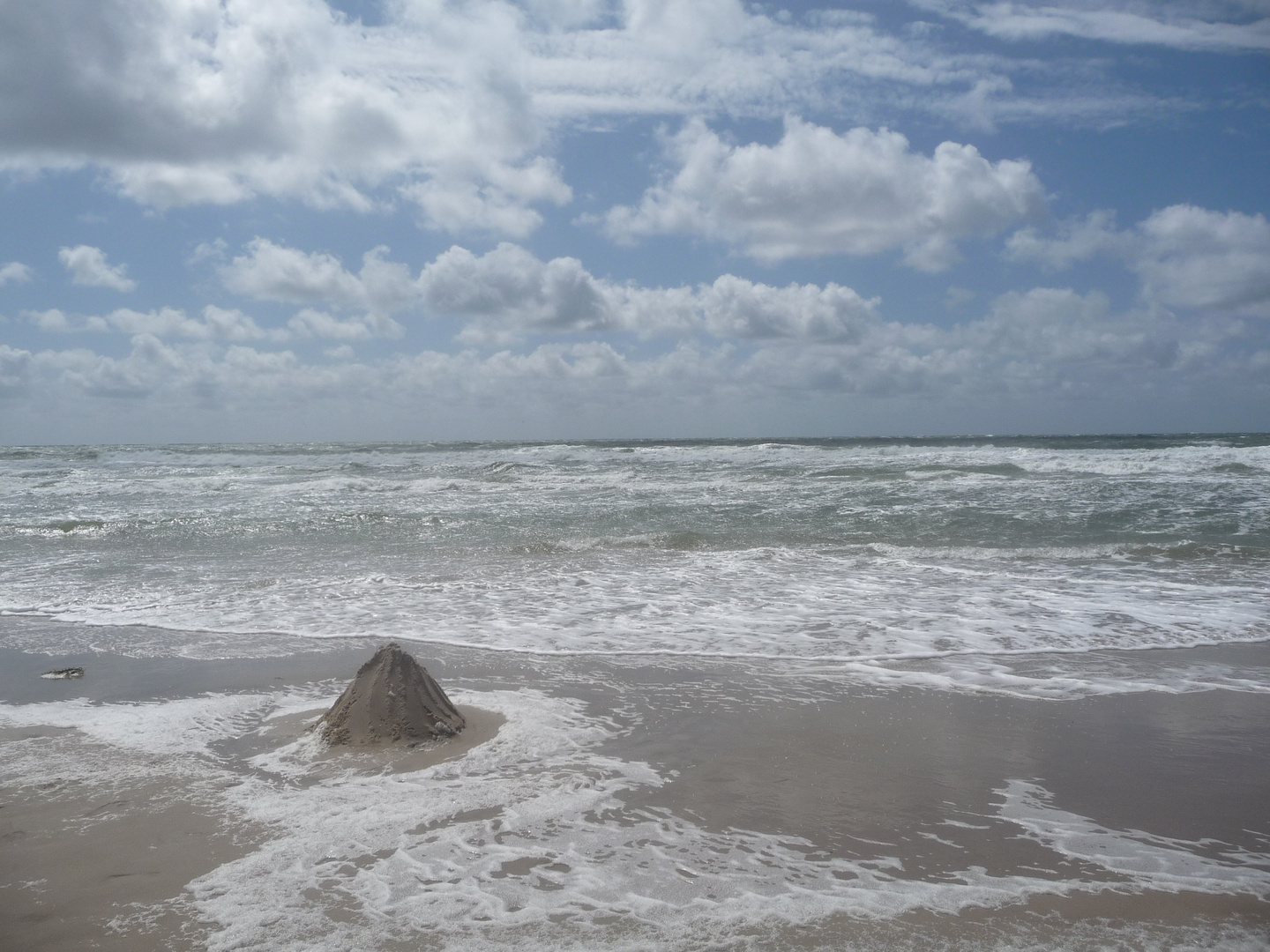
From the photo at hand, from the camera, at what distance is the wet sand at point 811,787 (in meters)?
2.40

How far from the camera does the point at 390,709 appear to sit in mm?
3818

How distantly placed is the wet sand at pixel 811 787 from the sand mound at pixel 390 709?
0.37 feet

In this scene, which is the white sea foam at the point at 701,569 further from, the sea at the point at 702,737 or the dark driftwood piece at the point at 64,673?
the dark driftwood piece at the point at 64,673

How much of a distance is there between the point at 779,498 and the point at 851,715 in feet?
42.1

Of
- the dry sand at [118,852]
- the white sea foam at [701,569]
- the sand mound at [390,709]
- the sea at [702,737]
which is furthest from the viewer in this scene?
the white sea foam at [701,569]

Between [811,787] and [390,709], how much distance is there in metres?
2.00

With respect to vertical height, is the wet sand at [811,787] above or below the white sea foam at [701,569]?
below

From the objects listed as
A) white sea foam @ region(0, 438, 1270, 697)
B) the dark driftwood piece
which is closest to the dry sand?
the dark driftwood piece

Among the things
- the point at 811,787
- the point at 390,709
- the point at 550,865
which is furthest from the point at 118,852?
the point at 811,787

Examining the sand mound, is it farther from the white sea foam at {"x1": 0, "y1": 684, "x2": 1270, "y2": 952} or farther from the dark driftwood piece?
the dark driftwood piece

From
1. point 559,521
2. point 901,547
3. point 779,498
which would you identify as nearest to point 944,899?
point 901,547

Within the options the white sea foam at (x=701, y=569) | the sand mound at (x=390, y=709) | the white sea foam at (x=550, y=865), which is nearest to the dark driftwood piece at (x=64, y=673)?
the white sea foam at (x=701, y=569)

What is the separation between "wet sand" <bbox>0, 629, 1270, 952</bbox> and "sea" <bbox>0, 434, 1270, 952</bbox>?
20 mm

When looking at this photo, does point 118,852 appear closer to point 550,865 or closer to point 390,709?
point 390,709
